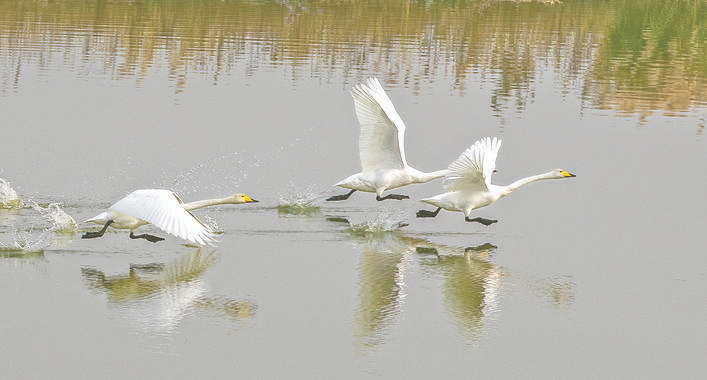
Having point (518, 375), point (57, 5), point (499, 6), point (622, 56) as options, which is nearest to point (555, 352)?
point (518, 375)

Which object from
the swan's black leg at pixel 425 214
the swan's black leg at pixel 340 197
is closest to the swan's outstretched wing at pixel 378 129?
the swan's black leg at pixel 340 197

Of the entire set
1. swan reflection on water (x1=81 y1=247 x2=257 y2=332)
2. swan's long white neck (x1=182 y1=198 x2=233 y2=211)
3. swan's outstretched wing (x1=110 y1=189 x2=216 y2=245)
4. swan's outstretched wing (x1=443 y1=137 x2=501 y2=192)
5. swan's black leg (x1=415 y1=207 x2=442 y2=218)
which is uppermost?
swan's outstretched wing (x1=443 y1=137 x2=501 y2=192)

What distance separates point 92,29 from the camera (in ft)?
75.9

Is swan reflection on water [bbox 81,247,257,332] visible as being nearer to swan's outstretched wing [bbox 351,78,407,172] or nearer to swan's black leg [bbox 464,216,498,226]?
swan's black leg [bbox 464,216,498,226]

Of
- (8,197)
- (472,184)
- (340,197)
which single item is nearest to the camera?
(472,184)

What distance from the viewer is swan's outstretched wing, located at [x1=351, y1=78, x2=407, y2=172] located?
11516mm

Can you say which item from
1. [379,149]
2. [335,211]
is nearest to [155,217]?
[335,211]

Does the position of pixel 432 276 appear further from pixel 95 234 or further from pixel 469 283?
pixel 95 234

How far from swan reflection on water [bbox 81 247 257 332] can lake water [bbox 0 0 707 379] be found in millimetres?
26

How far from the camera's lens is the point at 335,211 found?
11.8m

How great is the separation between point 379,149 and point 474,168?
1788 millimetres

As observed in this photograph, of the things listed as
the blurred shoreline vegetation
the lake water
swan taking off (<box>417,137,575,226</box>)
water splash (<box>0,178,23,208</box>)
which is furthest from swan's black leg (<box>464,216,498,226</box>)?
the blurred shoreline vegetation

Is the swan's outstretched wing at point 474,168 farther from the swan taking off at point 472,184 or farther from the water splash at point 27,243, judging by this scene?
the water splash at point 27,243

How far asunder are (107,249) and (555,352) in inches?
156
